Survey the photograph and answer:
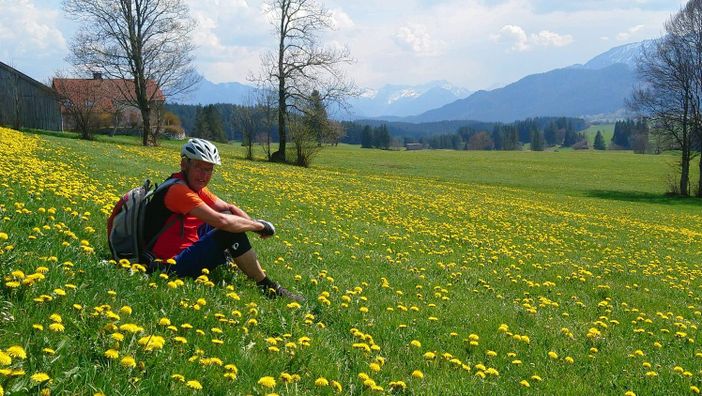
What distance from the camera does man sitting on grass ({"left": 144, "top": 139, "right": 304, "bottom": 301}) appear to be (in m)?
6.09

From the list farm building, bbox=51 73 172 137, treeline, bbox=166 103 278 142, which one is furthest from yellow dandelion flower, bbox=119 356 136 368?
treeline, bbox=166 103 278 142

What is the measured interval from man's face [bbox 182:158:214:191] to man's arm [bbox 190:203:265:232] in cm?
44

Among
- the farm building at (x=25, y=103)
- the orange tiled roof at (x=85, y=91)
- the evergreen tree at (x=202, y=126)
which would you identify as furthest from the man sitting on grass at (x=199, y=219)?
the evergreen tree at (x=202, y=126)

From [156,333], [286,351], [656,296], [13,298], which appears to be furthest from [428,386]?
[656,296]

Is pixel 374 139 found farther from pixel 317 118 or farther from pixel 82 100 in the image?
pixel 317 118

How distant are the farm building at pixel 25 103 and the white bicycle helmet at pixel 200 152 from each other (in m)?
41.0

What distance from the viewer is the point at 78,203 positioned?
8.98 metres

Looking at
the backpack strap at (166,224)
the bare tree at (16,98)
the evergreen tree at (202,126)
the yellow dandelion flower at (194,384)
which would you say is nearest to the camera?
the yellow dandelion flower at (194,384)

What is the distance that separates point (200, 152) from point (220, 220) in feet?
2.72

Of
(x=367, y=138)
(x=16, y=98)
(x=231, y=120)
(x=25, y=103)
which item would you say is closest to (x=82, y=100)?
(x=25, y=103)

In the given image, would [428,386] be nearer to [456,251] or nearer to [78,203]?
[78,203]

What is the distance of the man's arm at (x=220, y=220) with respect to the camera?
237 inches

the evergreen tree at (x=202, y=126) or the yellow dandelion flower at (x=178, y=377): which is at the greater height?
the evergreen tree at (x=202, y=126)

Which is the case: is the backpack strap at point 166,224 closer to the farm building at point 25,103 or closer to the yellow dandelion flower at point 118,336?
the yellow dandelion flower at point 118,336
